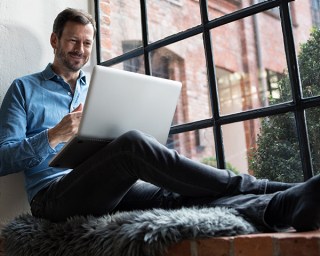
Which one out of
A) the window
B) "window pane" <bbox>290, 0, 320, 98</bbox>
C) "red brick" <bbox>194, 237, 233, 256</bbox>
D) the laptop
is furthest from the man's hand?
the window

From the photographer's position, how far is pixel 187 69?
280 centimetres

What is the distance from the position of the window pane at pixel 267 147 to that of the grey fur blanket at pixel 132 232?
0.61 meters

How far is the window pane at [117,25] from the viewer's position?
7.94 feet

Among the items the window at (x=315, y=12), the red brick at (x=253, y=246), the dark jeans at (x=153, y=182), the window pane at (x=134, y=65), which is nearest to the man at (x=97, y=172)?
the dark jeans at (x=153, y=182)

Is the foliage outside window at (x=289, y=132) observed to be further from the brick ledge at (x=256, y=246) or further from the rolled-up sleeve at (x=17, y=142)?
the rolled-up sleeve at (x=17, y=142)

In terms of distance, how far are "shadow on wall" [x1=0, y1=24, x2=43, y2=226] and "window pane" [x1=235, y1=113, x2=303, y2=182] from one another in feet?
3.20

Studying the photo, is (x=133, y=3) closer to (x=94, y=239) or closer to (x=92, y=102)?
(x=92, y=102)

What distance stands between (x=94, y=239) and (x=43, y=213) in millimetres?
362

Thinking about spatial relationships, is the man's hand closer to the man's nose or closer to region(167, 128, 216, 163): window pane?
the man's nose

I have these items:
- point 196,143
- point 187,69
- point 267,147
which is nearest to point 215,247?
point 267,147

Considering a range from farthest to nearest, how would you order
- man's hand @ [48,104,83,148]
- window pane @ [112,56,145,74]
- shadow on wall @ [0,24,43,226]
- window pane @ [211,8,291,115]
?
window pane @ [112,56,145,74], shadow on wall @ [0,24,43,226], window pane @ [211,8,291,115], man's hand @ [48,104,83,148]

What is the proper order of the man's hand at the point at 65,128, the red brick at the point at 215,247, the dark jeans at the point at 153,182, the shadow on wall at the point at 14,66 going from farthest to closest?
the shadow on wall at the point at 14,66 → the man's hand at the point at 65,128 → the dark jeans at the point at 153,182 → the red brick at the point at 215,247

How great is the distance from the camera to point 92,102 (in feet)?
4.38

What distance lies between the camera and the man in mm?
1168
